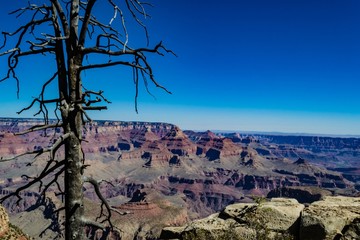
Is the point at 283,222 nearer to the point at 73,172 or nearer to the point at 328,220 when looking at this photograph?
the point at 328,220

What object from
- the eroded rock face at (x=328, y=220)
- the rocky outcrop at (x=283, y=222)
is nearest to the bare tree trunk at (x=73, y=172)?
the rocky outcrop at (x=283, y=222)

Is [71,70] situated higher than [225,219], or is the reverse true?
[71,70]

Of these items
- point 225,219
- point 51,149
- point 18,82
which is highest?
point 18,82

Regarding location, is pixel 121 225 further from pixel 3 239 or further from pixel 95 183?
pixel 95 183

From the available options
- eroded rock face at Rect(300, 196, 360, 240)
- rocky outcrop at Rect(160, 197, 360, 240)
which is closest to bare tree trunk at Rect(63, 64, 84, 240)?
rocky outcrop at Rect(160, 197, 360, 240)

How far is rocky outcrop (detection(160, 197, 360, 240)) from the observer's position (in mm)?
15047

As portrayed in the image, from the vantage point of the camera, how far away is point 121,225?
156 meters

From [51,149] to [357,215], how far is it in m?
13.4

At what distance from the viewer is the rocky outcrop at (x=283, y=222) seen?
15047 mm

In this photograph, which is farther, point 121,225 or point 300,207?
point 121,225

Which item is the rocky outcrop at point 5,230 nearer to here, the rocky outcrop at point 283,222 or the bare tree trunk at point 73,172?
the rocky outcrop at point 283,222

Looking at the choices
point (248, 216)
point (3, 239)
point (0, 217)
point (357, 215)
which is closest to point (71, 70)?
point (248, 216)

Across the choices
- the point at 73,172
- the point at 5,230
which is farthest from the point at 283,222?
the point at 5,230

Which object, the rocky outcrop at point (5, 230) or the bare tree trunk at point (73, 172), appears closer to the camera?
the bare tree trunk at point (73, 172)
